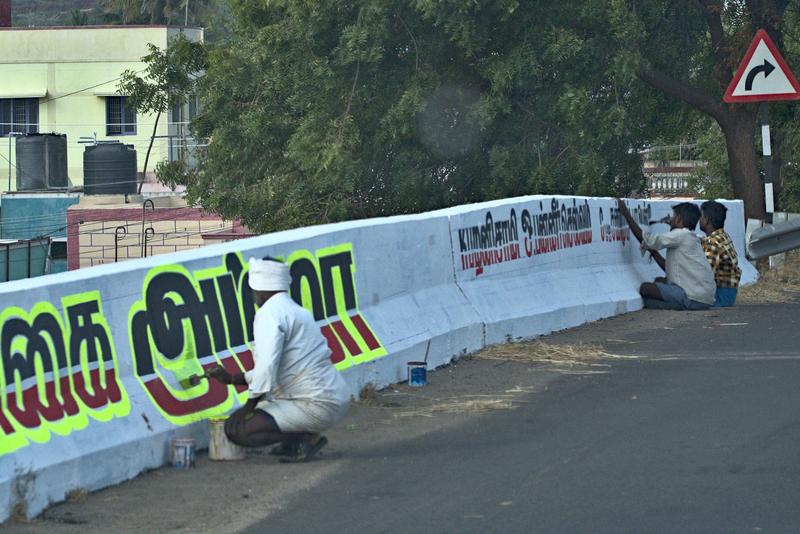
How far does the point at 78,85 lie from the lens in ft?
201

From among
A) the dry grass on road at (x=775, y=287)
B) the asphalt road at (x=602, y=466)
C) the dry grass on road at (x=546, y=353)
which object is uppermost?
the dry grass on road at (x=775, y=287)

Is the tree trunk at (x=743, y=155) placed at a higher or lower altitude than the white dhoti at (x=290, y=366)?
higher

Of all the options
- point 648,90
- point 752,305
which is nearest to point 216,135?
point 648,90

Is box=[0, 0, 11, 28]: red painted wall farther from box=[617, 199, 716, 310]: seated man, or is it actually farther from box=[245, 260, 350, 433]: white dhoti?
box=[245, 260, 350, 433]: white dhoti

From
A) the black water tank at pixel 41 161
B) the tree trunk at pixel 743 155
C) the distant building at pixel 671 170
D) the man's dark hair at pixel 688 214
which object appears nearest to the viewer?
the man's dark hair at pixel 688 214

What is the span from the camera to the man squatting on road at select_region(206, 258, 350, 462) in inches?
336

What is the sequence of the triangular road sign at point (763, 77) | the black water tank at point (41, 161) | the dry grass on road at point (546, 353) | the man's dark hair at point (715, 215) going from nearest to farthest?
the dry grass on road at point (546, 353)
the man's dark hair at point (715, 215)
the triangular road sign at point (763, 77)
the black water tank at point (41, 161)

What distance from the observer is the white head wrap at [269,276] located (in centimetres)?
866

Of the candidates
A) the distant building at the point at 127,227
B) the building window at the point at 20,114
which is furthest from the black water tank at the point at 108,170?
→ the building window at the point at 20,114

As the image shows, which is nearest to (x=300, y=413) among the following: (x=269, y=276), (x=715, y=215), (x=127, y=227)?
(x=269, y=276)

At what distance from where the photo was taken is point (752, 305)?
17688mm

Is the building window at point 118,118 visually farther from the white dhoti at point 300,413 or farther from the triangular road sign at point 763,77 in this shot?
the white dhoti at point 300,413

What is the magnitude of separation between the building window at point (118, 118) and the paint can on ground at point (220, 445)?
54.2 meters

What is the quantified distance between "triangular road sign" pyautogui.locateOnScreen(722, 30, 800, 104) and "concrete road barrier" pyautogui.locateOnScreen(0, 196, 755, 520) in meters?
5.70
